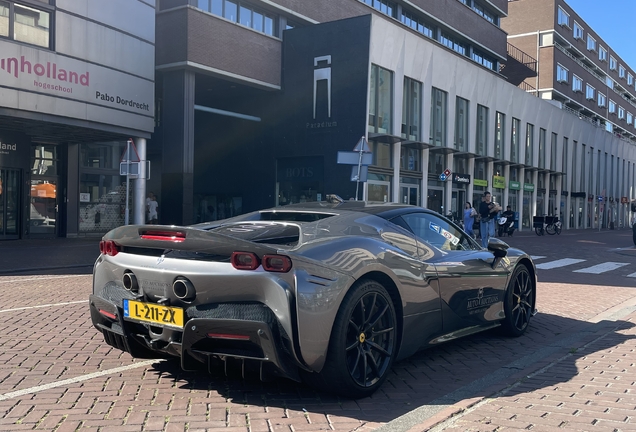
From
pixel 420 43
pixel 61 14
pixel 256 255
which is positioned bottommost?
pixel 256 255

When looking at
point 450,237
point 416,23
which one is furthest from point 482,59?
point 450,237

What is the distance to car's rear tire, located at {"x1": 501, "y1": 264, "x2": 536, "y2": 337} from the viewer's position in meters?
6.00

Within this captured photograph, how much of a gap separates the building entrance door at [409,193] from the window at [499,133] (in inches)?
408

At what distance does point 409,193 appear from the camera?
2942 cm

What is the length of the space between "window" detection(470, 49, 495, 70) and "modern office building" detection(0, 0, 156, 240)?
27156mm

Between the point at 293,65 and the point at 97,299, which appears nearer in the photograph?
the point at 97,299

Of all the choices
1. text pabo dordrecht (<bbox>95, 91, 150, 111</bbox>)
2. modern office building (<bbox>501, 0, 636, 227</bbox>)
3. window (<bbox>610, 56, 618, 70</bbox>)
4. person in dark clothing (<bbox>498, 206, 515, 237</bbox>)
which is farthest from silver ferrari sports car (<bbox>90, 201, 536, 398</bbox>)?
window (<bbox>610, 56, 618, 70</bbox>)

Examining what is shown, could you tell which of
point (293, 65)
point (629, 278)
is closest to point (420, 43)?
point (293, 65)

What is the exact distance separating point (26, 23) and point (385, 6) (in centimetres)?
2045

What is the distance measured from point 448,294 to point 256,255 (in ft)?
6.33

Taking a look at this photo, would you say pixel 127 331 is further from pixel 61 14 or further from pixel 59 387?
pixel 61 14

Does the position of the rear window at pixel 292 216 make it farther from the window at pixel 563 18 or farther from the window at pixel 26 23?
→ the window at pixel 563 18

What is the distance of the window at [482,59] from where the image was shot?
1692 inches

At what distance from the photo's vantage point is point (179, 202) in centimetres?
2311
